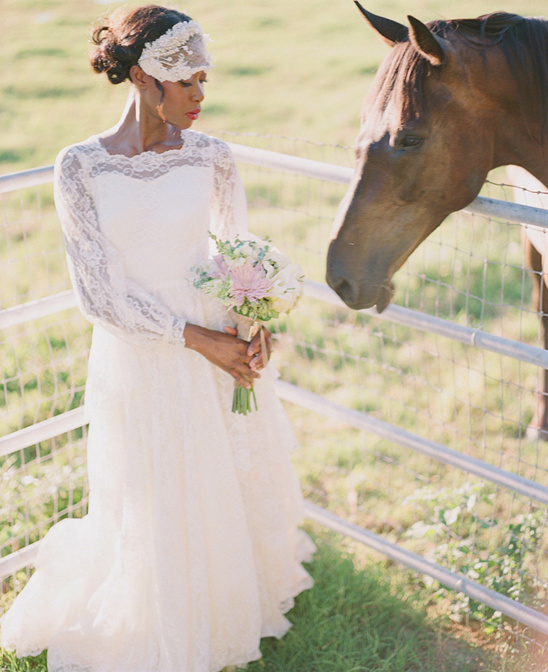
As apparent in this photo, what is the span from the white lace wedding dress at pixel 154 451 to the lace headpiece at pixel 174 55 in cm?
25

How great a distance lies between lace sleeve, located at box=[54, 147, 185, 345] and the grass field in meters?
0.30

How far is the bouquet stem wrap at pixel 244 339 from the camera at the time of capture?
8.11ft

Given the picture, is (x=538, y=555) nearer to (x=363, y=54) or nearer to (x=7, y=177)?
(x=7, y=177)

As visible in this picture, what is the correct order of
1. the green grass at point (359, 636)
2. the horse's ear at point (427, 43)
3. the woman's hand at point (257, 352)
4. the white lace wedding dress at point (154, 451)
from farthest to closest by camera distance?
the green grass at point (359, 636) → the woman's hand at point (257, 352) → the white lace wedding dress at point (154, 451) → the horse's ear at point (427, 43)

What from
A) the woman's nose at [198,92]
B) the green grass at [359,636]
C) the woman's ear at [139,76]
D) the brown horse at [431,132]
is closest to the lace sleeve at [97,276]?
the woman's ear at [139,76]

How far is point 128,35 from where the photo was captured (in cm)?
225

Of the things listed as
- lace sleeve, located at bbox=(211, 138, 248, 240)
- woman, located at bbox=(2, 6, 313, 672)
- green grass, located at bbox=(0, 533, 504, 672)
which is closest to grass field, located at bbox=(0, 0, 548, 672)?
green grass, located at bbox=(0, 533, 504, 672)

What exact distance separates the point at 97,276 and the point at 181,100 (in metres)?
0.58

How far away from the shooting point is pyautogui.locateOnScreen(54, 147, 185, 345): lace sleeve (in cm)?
226

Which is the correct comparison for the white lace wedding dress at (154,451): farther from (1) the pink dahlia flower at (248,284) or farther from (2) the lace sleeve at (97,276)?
(1) the pink dahlia flower at (248,284)

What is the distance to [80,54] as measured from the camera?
36.7 ft

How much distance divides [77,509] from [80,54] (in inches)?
372

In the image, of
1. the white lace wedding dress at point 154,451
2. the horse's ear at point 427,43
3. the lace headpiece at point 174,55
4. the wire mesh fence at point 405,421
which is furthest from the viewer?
the wire mesh fence at point 405,421

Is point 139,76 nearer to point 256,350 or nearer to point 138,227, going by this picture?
point 138,227
